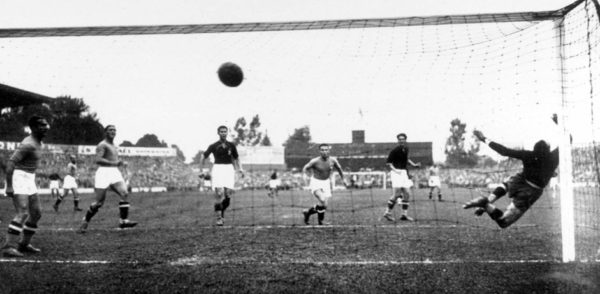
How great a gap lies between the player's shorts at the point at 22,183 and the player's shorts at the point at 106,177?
223cm

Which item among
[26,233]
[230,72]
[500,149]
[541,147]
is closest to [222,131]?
[230,72]

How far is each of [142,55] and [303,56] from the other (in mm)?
3061

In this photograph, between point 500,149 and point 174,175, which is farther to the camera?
point 174,175

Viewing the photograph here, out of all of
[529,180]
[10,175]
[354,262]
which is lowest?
[354,262]

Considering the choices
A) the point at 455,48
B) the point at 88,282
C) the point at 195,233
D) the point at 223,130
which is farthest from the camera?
the point at 223,130

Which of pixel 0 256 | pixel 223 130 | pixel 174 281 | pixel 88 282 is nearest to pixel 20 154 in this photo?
pixel 0 256

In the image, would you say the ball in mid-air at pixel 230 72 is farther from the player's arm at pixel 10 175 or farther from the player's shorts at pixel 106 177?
the player's arm at pixel 10 175

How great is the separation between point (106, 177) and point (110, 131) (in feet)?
3.12

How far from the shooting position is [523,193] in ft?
22.0

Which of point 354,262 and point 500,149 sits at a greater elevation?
point 500,149

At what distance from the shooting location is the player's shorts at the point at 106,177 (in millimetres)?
9320

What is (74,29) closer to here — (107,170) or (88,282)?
(107,170)

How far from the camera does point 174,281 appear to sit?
4.93 m

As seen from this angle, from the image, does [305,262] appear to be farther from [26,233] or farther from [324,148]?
[324,148]
